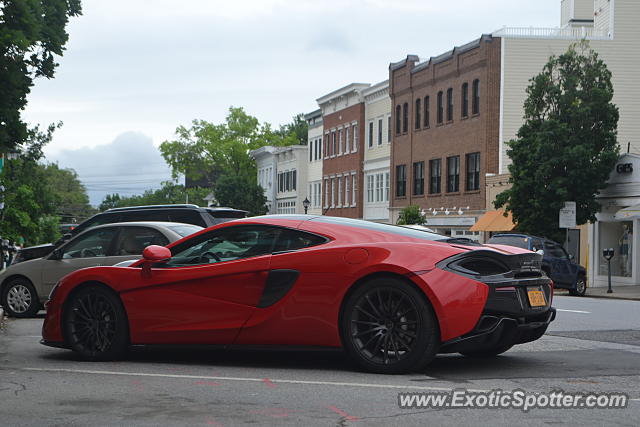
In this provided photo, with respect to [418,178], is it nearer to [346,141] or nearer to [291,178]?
[346,141]

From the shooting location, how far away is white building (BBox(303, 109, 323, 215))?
76.9 meters

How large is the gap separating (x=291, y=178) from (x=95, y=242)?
71022mm

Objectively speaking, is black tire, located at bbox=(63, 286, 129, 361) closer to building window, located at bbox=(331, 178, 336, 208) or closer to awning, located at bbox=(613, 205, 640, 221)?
awning, located at bbox=(613, 205, 640, 221)

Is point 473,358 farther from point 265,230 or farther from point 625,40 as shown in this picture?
point 625,40

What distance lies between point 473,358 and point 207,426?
392 centimetres

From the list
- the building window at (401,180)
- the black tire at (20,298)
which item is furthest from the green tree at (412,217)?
the black tire at (20,298)

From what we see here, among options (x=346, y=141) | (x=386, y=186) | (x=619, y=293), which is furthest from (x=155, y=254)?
(x=346, y=141)

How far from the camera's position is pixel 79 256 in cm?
1539

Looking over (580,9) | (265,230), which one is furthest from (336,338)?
(580,9)

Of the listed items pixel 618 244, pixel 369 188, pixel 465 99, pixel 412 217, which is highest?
pixel 465 99

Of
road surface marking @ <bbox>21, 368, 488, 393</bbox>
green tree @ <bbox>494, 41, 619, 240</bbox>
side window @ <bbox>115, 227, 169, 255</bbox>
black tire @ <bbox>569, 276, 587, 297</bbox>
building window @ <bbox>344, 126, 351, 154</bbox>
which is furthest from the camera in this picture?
building window @ <bbox>344, 126, 351, 154</bbox>

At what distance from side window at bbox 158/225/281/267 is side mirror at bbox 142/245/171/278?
0.11 m

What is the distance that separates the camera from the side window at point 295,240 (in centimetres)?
883

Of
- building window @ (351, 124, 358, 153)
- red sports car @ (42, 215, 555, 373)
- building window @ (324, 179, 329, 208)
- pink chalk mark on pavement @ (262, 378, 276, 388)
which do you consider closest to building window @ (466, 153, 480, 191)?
building window @ (351, 124, 358, 153)
